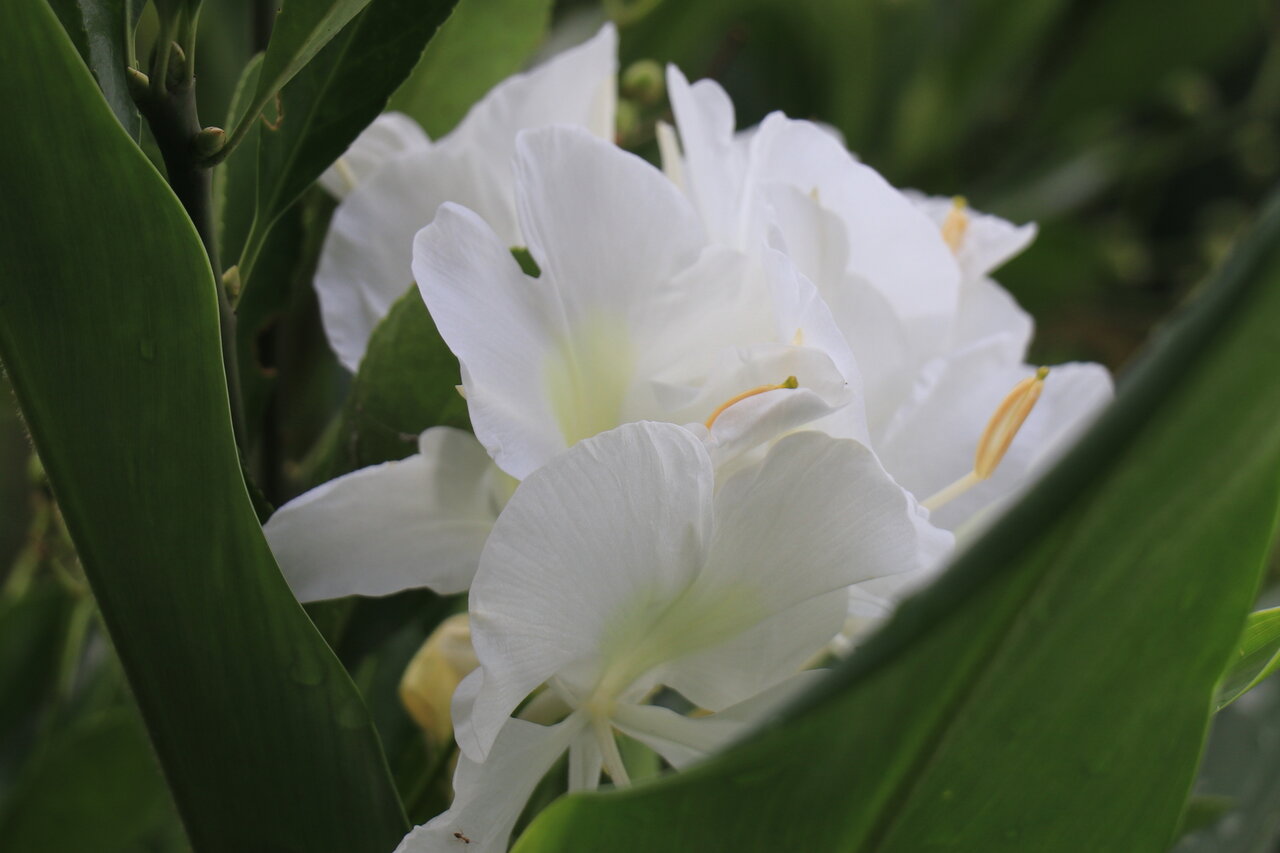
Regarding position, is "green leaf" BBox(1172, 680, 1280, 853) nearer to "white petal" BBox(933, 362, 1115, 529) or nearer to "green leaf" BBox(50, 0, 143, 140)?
"white petal" BBox(933, 362, 1115, 529)

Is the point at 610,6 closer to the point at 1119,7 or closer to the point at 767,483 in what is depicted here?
the point at 767,483

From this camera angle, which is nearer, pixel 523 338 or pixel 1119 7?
pixel 523 338

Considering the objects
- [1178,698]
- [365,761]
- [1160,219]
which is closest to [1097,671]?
[1178,698]

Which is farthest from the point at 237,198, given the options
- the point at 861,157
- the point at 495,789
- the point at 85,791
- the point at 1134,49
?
the point at 1134,49

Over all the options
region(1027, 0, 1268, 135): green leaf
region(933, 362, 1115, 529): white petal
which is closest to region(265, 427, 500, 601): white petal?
region(933, 362, 1115, 529): white petal

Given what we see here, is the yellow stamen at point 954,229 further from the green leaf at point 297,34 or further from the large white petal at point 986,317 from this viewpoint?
the green leaf at point 297,34

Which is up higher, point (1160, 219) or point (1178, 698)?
point (1178, 698)

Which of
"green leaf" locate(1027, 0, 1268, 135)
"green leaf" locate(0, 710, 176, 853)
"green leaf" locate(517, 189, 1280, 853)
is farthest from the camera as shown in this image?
"green leaf" locate(1027, 0, 1268, 135)
